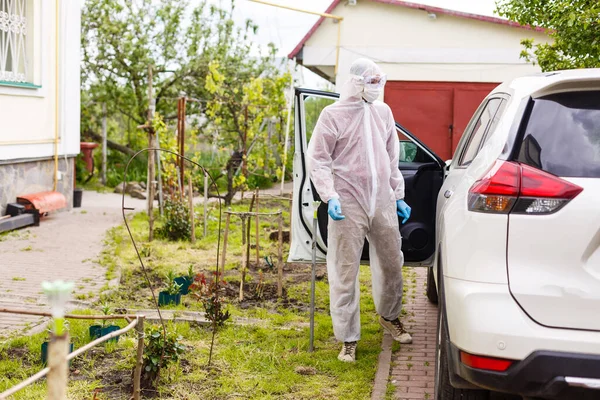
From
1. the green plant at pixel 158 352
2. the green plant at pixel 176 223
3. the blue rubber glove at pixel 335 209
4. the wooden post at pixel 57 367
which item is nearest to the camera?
the wooden post at pixel 57 367

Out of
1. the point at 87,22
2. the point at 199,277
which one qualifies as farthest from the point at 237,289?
the point at 87,22

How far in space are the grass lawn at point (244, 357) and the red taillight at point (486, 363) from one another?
4.87ft

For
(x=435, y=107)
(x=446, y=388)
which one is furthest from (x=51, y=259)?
(x=435, y=107)

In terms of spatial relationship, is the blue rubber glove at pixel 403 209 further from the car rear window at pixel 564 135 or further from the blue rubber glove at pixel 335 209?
the car rear window at pixel 564 135

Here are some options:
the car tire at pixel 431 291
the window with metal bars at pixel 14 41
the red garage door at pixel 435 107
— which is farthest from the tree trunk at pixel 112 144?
the car tire at pixel 431 291

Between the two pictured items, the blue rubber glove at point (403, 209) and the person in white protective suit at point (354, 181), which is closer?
the person in white protective suit at point (354, 181)

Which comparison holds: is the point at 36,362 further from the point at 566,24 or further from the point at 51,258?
the point at 566,24

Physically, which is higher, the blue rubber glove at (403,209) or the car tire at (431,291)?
the blue rubber glove at (403,209)

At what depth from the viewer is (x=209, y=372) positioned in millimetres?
5090

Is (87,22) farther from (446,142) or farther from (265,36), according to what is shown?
(446,142)

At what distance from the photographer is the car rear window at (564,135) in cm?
330

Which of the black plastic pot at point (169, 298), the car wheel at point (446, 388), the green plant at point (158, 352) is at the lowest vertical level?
the black plastic pot at point (169, 298)

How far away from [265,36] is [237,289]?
12.1 metres

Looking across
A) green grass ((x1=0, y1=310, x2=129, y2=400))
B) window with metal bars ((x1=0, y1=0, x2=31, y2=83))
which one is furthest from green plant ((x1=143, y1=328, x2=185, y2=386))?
window with metal bars ((x1=0, y1=0, x2=31, y2=83))
